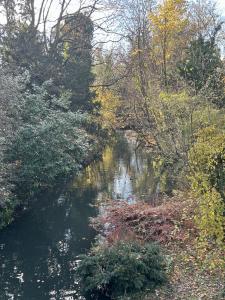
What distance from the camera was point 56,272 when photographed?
1308 cm

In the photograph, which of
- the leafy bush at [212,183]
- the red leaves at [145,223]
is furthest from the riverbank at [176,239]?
the leafy bush at [212,183]

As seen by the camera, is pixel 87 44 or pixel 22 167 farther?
pixel 87 44

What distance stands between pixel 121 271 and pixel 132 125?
2273cm

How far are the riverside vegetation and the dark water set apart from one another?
91 centimetres

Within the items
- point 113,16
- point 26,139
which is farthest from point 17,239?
point 113,16

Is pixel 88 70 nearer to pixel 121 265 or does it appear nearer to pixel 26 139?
pixel 26 139

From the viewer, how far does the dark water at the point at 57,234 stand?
12.2 metres

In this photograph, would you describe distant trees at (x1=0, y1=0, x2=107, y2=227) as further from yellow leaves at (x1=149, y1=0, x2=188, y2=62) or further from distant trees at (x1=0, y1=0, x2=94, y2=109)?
yellow leaves at (x1=149, y1=0, x2=188, y2=62)

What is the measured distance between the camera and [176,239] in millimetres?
13227

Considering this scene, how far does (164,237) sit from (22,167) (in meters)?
7.37

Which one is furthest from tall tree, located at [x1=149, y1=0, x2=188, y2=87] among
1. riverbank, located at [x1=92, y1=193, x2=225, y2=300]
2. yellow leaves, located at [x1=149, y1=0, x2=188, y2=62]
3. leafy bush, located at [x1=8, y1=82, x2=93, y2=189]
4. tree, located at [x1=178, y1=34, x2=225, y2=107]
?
riverbank, located at [x1=92, y1=193, x2=225, y2=300]

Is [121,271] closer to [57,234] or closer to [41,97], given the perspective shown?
[57,234]

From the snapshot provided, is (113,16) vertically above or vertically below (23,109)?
above

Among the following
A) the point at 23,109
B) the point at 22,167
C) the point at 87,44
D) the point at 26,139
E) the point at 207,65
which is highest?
the point at 87,44
